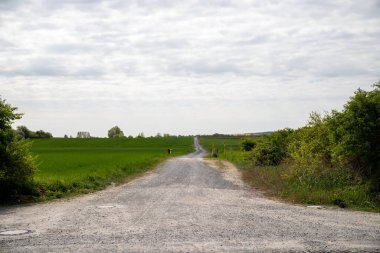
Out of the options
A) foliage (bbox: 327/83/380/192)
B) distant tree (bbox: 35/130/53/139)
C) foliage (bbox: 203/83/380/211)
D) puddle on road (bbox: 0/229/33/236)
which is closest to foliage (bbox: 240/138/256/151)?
foliage (bbox: 203/83/380/211)

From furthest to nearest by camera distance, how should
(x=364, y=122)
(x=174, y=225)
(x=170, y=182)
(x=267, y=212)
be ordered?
(x=170, y=182), (x=364, y=122), (x=267, y=212), (x=174, y=225)

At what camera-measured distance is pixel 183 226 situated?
11.3 meters

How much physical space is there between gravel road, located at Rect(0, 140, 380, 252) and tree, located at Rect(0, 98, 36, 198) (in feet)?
5.48

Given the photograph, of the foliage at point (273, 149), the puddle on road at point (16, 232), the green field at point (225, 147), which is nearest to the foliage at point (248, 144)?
the green field at point (225, 147)

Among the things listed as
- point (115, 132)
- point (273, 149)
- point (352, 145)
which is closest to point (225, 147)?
point (273, 149)

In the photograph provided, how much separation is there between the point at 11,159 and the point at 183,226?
27.1 ft

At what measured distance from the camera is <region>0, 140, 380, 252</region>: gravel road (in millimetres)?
9195

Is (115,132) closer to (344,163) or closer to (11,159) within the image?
(11,159)

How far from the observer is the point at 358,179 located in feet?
58.4

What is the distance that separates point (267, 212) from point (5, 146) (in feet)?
31.1

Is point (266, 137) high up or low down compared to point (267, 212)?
up

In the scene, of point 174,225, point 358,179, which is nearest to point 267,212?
point 174,225

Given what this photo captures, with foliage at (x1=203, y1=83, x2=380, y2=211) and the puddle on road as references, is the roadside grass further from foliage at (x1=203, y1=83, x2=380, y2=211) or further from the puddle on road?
the puddle on road

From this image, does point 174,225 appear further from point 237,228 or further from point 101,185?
point 101,185
